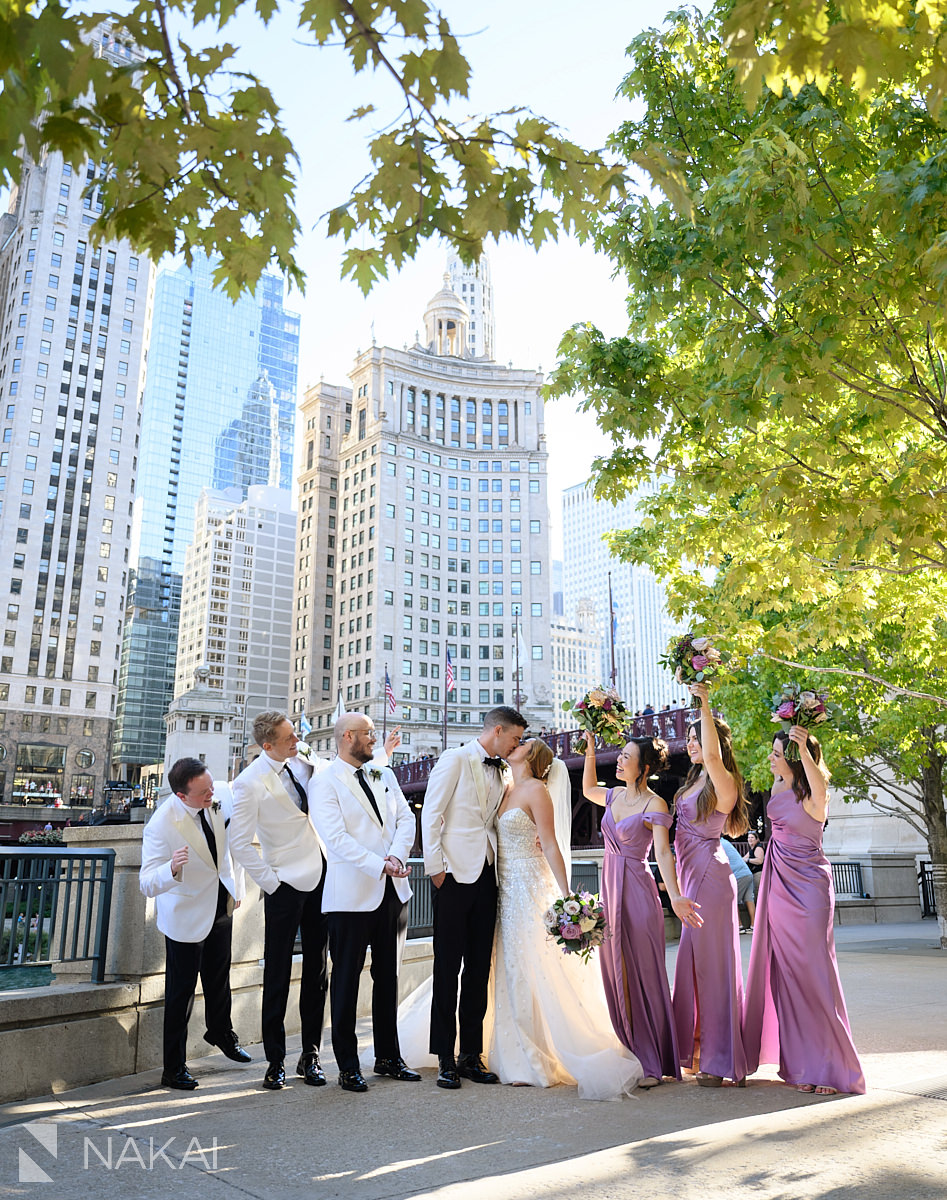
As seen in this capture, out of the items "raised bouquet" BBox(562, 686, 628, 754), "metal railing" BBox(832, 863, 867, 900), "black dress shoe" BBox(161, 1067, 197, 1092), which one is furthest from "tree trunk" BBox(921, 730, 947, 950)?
"black dress shoe" BBox(161, 1067, 197, 1092)

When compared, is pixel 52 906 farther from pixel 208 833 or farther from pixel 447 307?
pixel 447 307

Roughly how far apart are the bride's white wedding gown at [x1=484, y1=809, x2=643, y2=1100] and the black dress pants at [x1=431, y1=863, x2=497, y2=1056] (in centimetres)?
13

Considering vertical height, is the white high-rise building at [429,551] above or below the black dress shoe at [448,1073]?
above

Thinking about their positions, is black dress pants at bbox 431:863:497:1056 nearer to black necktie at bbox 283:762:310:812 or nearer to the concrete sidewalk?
the concrete sidewalk

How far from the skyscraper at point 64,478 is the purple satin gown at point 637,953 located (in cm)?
9727

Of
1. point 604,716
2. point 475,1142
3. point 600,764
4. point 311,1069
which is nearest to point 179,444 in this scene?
point 600,764

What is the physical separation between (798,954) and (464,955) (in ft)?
7.59

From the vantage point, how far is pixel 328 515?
139 metres

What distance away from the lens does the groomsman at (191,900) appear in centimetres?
653

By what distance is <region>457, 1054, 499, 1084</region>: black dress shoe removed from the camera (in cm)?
658

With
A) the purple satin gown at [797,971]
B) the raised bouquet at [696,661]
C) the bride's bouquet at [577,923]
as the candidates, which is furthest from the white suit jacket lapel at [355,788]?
the purple satin gown at [797,971]

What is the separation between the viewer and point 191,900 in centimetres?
677

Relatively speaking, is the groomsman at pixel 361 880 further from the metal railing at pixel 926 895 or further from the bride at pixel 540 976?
the metal railing at pixel 926 895

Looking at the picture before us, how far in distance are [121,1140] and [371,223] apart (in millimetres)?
4952
